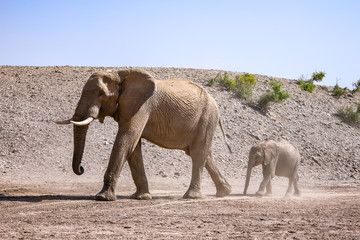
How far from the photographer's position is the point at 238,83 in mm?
28062

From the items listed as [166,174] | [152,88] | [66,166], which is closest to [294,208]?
[152,88]

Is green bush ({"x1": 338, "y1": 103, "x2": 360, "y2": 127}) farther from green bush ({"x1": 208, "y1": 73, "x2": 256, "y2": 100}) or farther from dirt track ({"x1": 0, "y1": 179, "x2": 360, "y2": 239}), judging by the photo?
dirt track ({"x1": 0, "y1": 179, "x2": 360, "y2": 239})

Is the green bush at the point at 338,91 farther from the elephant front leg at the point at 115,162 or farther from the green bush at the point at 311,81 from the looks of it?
the elephant front leg at the point at 115,162

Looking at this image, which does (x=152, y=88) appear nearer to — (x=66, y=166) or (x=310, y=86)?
(x=66, y=166)

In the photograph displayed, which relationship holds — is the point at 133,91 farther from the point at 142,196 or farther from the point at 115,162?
the point at 142,196

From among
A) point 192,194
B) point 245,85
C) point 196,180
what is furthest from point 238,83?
point 192,194

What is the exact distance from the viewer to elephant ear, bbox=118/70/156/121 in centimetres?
1118

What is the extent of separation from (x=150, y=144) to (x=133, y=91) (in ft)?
29.2

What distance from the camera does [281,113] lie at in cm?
2706

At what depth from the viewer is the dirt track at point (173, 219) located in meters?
7.11

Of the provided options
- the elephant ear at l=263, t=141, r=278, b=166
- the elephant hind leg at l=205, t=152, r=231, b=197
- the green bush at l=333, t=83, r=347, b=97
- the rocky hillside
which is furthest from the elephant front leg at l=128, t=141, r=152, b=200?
the green bush at l=333, t=83, r=347, b=97

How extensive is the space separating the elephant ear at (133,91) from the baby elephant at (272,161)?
4.28 m

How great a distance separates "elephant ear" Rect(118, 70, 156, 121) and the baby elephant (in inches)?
168

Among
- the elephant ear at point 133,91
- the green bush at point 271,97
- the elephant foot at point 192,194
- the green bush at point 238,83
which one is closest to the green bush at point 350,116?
the green bush at point 271,97
